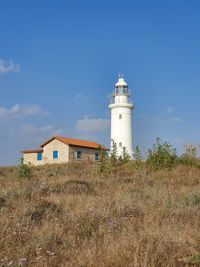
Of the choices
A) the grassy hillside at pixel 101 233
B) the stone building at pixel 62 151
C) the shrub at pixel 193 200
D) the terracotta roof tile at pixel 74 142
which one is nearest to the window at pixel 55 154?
the stone building at pixel 62 151

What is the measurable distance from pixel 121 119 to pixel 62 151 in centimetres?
Answer: 753

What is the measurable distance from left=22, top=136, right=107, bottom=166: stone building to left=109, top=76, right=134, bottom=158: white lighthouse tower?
2724mm

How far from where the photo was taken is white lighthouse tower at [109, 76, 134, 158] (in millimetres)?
42656

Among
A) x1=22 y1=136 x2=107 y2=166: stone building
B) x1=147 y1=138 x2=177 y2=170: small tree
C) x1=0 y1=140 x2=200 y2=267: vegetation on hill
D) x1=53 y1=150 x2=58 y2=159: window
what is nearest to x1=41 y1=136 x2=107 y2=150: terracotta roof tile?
x1=22 y1=136 x2=107 y2=166: stone building

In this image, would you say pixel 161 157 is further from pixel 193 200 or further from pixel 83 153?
pixel 83 153

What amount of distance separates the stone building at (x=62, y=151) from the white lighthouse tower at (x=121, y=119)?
8.94 feet

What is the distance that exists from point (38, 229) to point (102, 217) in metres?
1.14

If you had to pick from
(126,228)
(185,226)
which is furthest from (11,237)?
(185,226)

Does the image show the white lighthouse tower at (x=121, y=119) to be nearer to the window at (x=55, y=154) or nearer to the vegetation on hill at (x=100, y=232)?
the window at (x=55, y=154)

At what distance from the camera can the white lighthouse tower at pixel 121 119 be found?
42.7 m

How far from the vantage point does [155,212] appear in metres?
6.82

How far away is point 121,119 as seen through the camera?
4322cm

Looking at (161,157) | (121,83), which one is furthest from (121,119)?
(161,157)

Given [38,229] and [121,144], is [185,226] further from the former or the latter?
[121,144]
